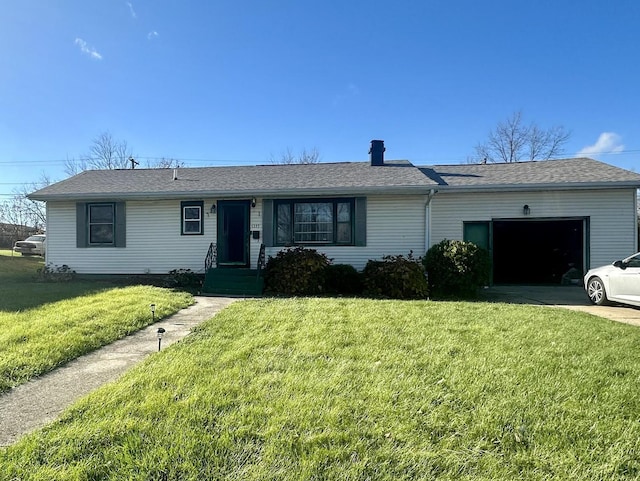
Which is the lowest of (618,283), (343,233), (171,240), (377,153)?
(618,283)

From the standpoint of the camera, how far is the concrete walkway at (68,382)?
2680 mm

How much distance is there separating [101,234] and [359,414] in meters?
11.8

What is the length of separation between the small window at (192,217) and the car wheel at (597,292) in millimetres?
10456

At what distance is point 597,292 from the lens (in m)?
8.06

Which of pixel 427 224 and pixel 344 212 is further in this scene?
pixel 344 212

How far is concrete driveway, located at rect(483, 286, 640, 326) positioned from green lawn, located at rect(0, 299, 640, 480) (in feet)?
10.2

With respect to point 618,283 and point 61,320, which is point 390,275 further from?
point 61,320

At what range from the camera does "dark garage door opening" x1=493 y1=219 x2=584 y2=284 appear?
43.0 feet

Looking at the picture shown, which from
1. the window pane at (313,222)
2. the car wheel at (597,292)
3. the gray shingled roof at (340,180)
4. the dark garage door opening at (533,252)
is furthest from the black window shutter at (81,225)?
the car wheel at (597,292)

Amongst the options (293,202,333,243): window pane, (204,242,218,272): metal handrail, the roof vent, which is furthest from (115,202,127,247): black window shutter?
the roof vent

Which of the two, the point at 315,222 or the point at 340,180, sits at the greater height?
the point at 340,180

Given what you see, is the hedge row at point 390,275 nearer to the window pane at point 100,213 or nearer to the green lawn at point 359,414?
the green lawn at point 359,414

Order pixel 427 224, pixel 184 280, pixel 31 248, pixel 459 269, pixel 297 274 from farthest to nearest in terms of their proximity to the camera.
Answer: pixel 31 248, pixel 427 224, pixel 184 280, pixel 297 274, pixel 459 269

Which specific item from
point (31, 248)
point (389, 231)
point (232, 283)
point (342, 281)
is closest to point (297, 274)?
point (342, 281)
